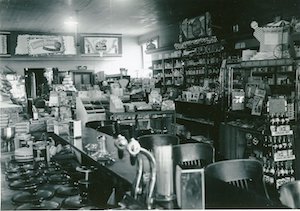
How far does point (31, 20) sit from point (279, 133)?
7708mm

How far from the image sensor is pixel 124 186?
2.01 meters

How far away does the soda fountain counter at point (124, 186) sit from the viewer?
160 cm

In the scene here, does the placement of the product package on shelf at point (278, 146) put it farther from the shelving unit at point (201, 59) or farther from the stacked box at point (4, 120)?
the shelving unit at point (201, 59)

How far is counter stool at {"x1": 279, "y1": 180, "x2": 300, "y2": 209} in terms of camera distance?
1.66 meters

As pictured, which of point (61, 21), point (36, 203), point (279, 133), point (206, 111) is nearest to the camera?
point (36, 203)

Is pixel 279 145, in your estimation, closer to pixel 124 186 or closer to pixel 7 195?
pixel 124 186

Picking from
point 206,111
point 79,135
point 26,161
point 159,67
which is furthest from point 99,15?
point 26,161

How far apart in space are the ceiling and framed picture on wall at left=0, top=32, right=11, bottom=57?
64 centimetres

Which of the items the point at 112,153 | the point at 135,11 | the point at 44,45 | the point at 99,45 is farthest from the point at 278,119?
the point at 44,45

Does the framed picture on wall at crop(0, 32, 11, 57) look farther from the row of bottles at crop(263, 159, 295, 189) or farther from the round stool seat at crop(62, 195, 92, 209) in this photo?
the round stool seat at crop(62, 195, 92, 209)

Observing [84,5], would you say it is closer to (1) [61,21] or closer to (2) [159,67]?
(1) [61,21]

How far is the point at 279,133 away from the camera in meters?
4.02

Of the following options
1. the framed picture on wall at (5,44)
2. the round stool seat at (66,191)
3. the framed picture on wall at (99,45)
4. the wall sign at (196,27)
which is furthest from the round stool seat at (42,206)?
the framed picture on wall at (99,45)

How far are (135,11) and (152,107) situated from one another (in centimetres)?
326
